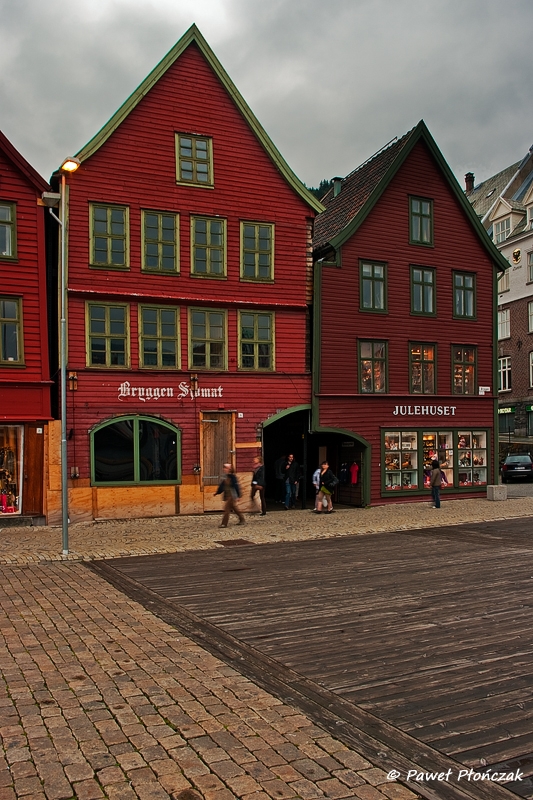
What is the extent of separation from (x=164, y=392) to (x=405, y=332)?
30.5 feet

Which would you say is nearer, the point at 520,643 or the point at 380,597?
the point at 520,643

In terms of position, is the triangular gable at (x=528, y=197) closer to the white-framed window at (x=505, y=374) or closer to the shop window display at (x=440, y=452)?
the white-framed window at (x=505, y=374)

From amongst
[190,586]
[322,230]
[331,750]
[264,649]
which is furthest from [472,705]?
[322,230]

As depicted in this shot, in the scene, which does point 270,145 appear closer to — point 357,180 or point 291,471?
point 357,180

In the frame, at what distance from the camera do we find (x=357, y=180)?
28469 mm

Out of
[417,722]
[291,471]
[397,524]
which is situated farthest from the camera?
[291,471]

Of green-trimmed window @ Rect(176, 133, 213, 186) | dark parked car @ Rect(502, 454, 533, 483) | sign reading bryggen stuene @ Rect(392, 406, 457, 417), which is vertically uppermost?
green-trimmed window @ Rect(176, 133, 213, 186)

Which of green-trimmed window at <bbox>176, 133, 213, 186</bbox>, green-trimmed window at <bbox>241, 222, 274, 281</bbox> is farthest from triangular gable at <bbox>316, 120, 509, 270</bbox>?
green-trimmed window at <bbox>176, 133, 213, 186</bbox>

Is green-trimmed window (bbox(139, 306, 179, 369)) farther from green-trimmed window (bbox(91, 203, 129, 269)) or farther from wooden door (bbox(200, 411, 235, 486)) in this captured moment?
wooden door (bbox(200, 411, 235, 486))

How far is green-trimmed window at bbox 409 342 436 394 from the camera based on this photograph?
84.7 feet

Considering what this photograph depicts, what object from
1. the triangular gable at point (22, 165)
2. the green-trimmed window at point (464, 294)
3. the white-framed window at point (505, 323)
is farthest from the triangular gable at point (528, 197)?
the triangular gable at point (22, 165)

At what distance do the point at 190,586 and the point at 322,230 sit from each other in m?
18.9

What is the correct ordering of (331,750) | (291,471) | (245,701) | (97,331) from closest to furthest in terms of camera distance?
1. (331,750)
2. (245,701)
3. (97,331)
4. (291,471)

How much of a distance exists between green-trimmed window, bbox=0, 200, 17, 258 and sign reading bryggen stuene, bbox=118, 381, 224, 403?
4.89 m
